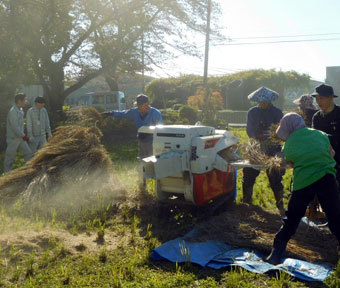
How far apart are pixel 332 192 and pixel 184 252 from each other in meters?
1.53

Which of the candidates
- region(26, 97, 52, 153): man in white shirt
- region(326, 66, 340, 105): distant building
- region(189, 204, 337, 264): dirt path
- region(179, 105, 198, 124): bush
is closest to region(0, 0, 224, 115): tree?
A: region(179, 105, 198, 124): bush

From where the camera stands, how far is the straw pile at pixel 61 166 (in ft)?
18.7

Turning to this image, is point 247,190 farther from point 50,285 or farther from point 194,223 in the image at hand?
point 50,285

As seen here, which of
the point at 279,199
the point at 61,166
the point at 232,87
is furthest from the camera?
the point at 232,87

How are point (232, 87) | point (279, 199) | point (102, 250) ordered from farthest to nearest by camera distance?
point (232, 87), point (279, 199), point (102, 250)

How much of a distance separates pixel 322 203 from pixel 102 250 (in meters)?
2.26

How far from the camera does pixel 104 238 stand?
448 cm

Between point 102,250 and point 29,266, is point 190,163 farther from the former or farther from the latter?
point 29,266

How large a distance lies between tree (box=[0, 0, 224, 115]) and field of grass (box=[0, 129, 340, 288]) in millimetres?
10234

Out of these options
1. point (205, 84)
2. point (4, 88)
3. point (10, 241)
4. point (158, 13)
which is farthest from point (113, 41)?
point (10, 241)

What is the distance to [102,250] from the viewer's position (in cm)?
397

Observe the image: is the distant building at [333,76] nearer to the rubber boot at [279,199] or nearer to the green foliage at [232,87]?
the green foliage at [232,87]

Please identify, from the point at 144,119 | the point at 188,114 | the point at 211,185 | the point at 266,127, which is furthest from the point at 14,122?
the point at 188,114

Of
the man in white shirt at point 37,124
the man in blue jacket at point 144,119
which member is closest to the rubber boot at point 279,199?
the man in blue jacket at point 144,119
